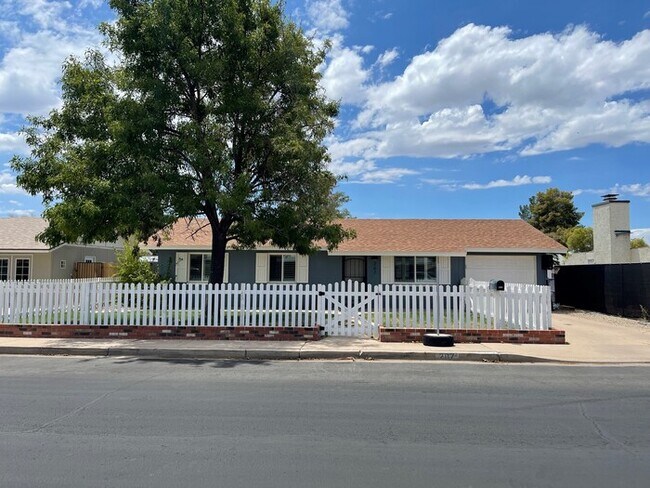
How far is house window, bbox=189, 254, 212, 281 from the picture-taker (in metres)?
22.2

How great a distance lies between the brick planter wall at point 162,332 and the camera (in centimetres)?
1238

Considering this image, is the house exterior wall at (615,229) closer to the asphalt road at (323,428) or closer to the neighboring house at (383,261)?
the neighboring house at (383,261)

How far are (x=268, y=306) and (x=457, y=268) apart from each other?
11336mm

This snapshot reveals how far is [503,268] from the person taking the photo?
22.0m

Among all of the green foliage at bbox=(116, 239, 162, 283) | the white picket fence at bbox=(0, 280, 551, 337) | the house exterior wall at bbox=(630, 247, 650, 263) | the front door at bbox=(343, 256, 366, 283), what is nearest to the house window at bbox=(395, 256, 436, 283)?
the front door at bbox=(343, 256, 366, 283)

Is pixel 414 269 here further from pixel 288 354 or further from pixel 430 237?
pixel 288 354

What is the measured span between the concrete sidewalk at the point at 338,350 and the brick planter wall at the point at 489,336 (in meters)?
0.21

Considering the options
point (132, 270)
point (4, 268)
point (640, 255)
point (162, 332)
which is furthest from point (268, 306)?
point (640, 255)

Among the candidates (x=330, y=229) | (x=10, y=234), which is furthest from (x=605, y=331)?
(x=10, y=234)

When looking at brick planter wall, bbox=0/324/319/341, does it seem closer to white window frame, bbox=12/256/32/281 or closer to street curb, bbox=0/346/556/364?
street curb, bbox=0/346/556/364

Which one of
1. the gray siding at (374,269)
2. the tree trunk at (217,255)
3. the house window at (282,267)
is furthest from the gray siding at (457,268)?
the tree trunk at (217,255)

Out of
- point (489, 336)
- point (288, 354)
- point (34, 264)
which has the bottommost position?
point (288, 354)

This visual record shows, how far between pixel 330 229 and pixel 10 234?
698 inches

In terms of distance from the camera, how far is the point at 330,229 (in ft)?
48.6
